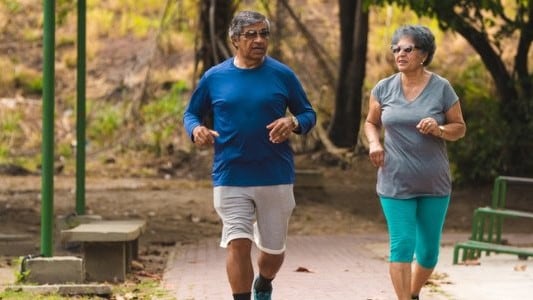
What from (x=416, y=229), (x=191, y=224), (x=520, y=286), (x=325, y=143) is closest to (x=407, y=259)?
(x=416, y=229)

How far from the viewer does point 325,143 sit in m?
22.0

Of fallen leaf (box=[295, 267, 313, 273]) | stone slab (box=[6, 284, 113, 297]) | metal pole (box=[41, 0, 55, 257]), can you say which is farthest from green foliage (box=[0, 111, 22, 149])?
stone slab (box=[6, 284, 113, 297])

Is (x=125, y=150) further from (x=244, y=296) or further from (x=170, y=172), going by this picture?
(x=244, y=296)

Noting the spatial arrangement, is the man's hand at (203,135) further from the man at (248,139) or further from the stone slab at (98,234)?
the stone slab at (98,234)

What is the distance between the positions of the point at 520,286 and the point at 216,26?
1231 cm

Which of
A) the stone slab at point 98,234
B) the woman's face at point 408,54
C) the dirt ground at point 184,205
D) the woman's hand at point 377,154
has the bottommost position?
the dirt ground at point 184,205

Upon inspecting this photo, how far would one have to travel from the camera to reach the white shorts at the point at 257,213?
309 inches

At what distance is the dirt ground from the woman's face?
240 inches

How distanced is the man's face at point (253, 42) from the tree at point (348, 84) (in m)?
15.1

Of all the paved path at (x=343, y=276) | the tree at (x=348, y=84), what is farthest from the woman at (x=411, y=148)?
the tree at (x=348, y=84)

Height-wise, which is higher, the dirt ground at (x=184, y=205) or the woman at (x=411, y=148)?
the woman at (x=411, y=148)

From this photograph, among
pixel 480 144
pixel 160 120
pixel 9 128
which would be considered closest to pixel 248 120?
pixel 480 144

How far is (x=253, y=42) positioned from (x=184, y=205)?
10.5 m

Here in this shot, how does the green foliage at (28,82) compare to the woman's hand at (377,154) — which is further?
the green foliage at (28,82)
